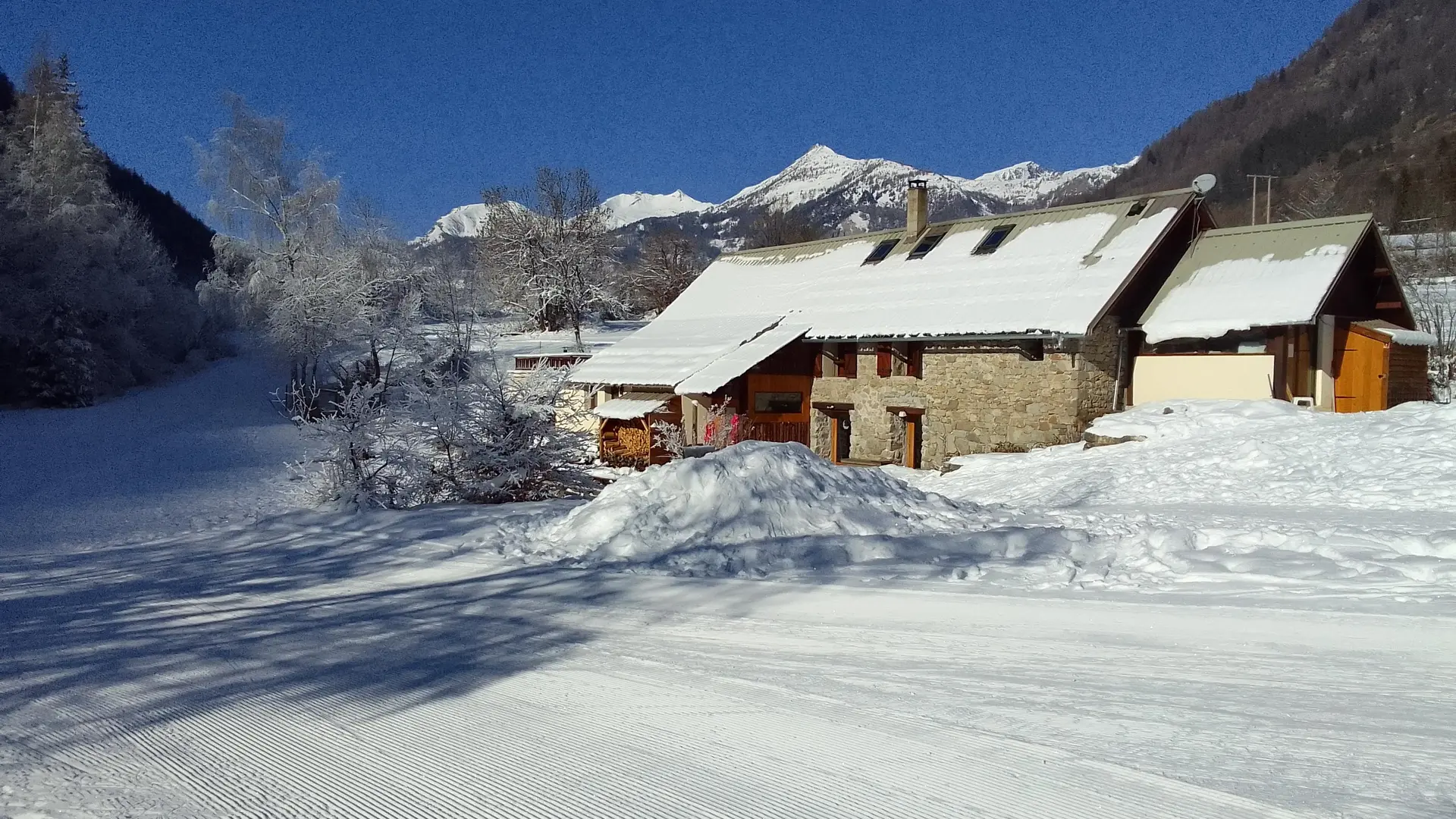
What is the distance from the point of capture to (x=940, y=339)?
2420 centimetres

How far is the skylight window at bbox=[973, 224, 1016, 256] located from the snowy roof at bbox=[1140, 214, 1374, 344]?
5060mm

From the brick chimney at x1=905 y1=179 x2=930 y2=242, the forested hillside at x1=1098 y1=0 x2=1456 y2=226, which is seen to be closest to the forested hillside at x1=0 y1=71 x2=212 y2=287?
the brick chimney at x1=905 y1=179 x2=930 y2=242

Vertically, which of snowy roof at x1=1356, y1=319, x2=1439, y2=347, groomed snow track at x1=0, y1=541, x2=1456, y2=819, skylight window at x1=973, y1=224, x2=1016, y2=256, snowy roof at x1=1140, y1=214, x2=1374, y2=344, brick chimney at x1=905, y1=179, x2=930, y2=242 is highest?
brick chimney at x1=905, y1=179, x2=930, y2=242

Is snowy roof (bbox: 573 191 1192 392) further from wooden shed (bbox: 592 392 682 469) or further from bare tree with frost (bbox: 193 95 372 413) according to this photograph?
bare tree with frost (bbox: 193 95 372 413)

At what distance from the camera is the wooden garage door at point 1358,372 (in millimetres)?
21062

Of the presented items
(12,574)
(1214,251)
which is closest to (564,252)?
(1214,251)

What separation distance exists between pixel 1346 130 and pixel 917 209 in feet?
304

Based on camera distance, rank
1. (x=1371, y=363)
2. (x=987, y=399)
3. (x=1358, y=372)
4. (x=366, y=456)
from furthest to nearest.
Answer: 1. (x=987, y=399)
2. (x=1358, y=372)
3. (x=1371, y=363)
4. (x=366, y=456)

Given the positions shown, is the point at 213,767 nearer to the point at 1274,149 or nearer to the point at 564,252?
the point at 564,252

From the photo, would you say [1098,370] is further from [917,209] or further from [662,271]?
[662,271]

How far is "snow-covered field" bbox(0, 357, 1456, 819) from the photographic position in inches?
164

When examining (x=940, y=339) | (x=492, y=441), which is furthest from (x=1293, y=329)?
(x=492, y=441)

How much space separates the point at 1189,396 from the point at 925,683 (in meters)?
19.0

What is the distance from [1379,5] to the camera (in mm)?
163625
